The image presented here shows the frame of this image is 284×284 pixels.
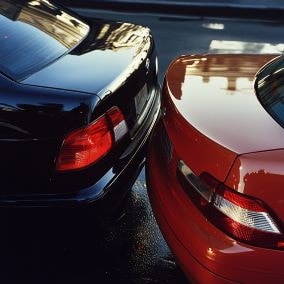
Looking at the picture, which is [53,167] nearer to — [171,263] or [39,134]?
[39,134]

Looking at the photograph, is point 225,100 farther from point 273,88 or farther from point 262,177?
point 262,177

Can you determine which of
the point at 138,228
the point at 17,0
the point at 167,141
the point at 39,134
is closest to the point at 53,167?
the point at 39,134

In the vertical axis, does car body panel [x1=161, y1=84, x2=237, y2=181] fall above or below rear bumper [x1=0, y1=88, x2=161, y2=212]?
above

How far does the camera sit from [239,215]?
7.02ft

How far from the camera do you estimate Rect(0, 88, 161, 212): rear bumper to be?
2656 millimetres

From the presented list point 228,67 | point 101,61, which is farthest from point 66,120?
point 228,67

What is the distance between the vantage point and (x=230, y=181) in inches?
84.0

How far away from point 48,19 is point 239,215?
6.79 feet

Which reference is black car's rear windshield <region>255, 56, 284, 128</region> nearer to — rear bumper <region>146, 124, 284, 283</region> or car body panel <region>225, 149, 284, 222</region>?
car body panel <region>225, 149, 284, 222</region>

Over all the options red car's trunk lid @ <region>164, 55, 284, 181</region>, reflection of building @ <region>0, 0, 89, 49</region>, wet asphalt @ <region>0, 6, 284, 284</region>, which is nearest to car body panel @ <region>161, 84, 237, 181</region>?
red car's trunk lid @ <region>164, 55, 284, 181</region>

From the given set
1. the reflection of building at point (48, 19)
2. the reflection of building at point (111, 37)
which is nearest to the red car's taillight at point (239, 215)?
the reflection of building at point (111, 37)

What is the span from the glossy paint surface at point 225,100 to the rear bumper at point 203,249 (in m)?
0.28

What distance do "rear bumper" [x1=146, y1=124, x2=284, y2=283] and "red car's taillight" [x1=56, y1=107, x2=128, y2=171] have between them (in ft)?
1.23

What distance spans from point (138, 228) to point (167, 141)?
979 mm
